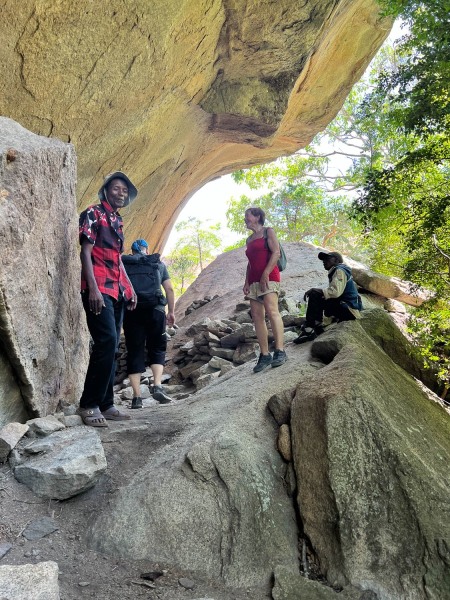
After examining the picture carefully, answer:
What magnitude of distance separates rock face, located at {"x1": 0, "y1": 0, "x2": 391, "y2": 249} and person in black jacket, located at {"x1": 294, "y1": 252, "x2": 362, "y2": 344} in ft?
17.1

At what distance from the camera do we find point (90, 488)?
10.8 ft

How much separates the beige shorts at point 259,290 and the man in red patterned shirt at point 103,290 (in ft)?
4.74

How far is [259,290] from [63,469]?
2997 mm

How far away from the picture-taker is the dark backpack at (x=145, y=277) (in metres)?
5.79

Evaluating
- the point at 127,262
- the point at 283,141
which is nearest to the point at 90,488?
the point at 127,262

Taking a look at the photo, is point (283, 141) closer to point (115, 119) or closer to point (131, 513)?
point (115, 119)

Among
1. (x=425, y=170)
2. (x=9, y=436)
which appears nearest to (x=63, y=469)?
(x=9, y=436)

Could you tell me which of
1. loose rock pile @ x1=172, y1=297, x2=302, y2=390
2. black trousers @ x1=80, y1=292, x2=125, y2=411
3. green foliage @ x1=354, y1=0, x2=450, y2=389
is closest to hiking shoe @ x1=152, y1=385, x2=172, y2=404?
loose rock pile @ x1=172, y1=297, x2=302, y2=390

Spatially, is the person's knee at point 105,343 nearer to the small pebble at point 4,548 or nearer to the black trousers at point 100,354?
the black trousers at point 100,354

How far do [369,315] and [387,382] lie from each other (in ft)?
6.42

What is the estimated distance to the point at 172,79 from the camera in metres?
10.0

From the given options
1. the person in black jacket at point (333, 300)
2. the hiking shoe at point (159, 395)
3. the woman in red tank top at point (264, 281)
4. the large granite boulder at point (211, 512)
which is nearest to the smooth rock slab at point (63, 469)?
the large granite boulder at point (211, 512)

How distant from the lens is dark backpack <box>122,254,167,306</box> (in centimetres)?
579

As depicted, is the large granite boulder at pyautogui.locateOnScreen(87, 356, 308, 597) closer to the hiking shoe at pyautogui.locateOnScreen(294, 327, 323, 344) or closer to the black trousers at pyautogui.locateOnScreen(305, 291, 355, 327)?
the hiking shoe at pyautogui.locateOnScreen(294, 327, 323, 344)
